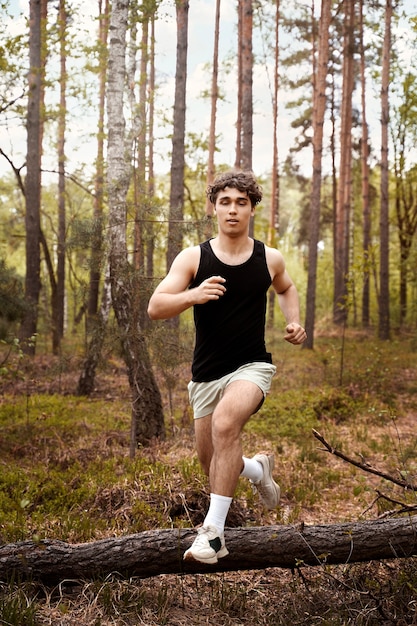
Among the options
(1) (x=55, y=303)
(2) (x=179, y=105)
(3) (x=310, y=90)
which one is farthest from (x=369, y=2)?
(1) (x=55, y=303)

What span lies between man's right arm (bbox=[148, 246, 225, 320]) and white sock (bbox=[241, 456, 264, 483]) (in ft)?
4.47

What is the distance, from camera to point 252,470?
4.42m

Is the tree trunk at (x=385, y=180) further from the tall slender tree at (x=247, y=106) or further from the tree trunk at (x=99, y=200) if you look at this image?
the tree trunk at (x=99, y=200)

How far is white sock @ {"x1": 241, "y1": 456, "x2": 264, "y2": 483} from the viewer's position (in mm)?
4379

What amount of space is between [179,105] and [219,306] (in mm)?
11260

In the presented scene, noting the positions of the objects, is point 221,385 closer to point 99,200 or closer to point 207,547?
point 207,547

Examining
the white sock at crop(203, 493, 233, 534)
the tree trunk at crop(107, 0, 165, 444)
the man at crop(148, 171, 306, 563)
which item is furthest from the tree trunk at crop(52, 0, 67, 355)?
the white sock at crop(203, 493, 233, 534)

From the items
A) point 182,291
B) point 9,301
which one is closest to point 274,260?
point 182,291

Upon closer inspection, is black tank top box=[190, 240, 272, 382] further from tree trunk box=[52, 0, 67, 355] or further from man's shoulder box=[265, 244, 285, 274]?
tree trunk box=[52, 0, 67, 355]

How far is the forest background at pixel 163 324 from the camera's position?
570 centimetres

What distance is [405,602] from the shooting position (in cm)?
380

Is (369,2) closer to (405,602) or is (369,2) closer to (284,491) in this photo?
(284,491)

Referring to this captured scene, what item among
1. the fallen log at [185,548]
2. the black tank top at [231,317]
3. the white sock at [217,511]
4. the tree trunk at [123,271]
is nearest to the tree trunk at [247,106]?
the tree trunk at [123,271]

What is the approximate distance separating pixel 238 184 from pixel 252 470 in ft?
6.95
